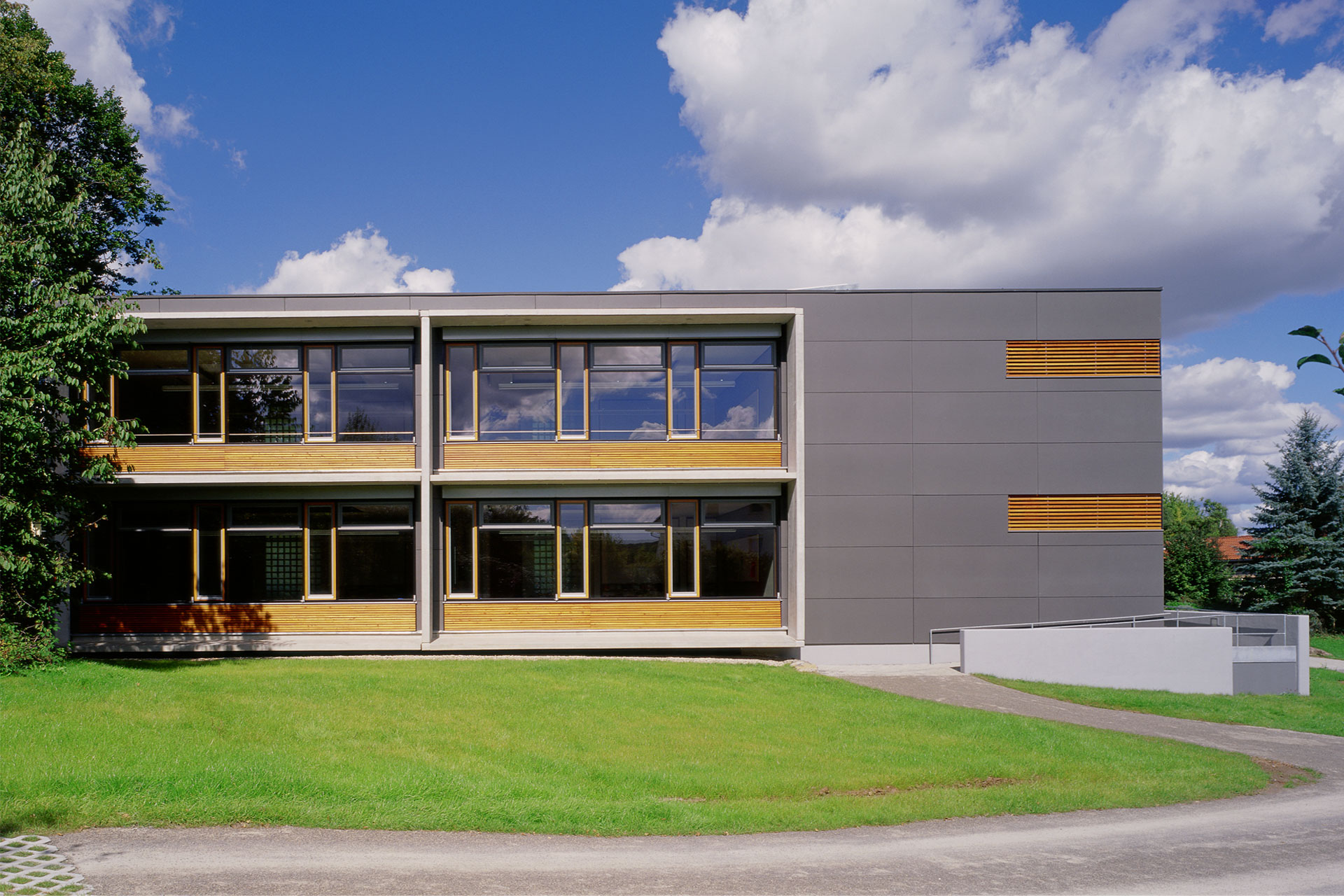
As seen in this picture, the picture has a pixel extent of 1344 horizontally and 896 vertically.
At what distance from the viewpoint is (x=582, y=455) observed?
18.0 m

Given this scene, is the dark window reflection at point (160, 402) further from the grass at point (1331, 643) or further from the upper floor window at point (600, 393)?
the grass at point (1331, 643)

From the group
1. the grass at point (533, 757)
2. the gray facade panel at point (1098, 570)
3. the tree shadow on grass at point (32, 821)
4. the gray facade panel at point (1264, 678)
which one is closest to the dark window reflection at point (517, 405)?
the grass at point (533, 757)

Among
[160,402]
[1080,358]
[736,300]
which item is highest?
[736,300]

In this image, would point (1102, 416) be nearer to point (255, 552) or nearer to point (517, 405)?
point (517, 405)

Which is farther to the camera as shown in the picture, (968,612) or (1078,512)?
(1078,512)

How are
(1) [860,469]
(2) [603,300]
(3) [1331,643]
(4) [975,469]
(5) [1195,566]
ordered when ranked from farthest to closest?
(5) [1195,566], (3) [1331,643], (4) [975,469], (1) [860,469], (2) [603,300]

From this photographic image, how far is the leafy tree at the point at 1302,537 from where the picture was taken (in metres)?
31.0

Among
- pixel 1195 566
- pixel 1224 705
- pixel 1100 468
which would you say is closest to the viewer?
pixel 1224 705

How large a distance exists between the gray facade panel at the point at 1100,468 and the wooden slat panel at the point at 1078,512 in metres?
0.16

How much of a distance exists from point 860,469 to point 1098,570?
5749 mm

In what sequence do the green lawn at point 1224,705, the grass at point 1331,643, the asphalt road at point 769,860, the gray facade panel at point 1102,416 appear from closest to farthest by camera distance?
the asphalt road at point 769,860 < the green lawn at point 1224,705 < the gray facade panel at point 1102,416 < the grass at point 1331,643

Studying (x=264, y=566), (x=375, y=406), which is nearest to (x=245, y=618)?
(x=264, y=566)

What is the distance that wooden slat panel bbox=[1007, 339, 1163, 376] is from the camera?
18625mm

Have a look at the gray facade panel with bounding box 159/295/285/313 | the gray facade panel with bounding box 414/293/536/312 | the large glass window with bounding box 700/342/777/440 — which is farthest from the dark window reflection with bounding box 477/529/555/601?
the gray facade panel with bounding box 159/295/285/313
